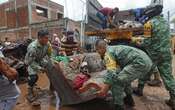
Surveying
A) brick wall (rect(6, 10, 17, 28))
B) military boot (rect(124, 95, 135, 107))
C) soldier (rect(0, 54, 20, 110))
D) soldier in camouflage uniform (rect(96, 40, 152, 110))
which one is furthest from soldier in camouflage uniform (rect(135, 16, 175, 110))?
brick wall (rect(6, 10, 17, 28))

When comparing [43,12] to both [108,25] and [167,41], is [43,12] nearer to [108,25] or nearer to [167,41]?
[108,25]

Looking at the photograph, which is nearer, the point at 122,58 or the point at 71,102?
the point at 122,58

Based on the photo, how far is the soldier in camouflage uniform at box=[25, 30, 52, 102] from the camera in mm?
6062

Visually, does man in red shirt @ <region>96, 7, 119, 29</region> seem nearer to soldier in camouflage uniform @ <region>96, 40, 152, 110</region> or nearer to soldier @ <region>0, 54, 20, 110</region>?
soldier in camouflage uniform @ <region>96, 40, 152, 110</region>

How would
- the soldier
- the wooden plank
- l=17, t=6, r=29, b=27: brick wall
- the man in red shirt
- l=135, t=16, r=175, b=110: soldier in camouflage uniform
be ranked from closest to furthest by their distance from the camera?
the soldier
the wooden plank
l=135, t=16, r=175, b=110: soldier in camouflage uniform
the man in red shirt
l=17, t=6, r=29, b=27: brick wall

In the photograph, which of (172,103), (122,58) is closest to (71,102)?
(122,58)

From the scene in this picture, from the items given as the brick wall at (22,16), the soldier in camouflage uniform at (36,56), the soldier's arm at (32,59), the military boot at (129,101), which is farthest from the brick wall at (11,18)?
the military boot at (129,101)

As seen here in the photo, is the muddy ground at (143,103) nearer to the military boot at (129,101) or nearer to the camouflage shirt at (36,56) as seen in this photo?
the military boot at (129,101)

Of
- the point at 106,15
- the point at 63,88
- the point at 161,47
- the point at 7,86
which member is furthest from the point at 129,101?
the point at 106,15

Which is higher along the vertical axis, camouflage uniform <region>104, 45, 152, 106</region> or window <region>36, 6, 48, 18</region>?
window <region>36, 6, 48, 18</region>

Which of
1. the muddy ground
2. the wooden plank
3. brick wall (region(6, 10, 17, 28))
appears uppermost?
brick wall (region(6, 10, 17, 28))

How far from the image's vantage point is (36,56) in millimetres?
6203

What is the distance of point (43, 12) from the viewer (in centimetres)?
3509

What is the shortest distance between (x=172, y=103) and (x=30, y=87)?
2801 mm
